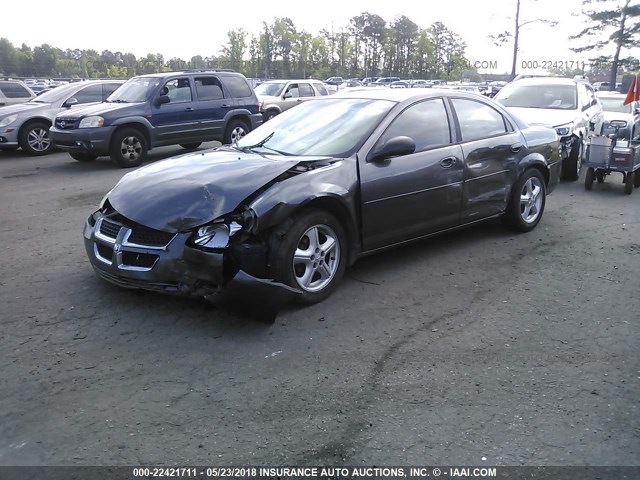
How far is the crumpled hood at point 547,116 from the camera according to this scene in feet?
31.8

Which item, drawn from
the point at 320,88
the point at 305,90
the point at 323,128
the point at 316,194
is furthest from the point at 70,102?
the point at 316,194

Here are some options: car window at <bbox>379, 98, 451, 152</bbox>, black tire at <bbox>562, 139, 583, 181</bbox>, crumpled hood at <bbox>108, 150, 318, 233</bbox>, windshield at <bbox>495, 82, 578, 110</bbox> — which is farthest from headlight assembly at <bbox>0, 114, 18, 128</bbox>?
black tire at <bbox>562, 139, 583, 181</bbox>

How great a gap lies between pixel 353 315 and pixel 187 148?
35.9 feet

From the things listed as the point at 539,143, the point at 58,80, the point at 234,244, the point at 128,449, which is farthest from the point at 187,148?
the point at 58,80

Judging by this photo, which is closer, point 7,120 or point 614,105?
point 7,120

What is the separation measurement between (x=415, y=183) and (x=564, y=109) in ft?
22.1

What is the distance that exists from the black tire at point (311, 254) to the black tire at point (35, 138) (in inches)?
427

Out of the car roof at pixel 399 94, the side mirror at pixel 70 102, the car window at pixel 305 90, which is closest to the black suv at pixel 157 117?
the side mirror at pixel 70 102

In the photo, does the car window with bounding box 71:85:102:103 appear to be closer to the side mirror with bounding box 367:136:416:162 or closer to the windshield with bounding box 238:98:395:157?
the windshield with bounding box 238:98:395:157

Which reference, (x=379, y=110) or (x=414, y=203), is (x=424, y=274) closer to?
(x=414, y=203)

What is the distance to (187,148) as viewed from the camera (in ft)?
46.6

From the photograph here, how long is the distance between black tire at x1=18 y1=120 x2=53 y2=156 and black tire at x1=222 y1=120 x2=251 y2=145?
4079mm

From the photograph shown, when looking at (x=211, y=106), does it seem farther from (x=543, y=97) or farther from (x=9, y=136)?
(x=543, y=97)

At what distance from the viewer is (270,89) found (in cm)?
1909
